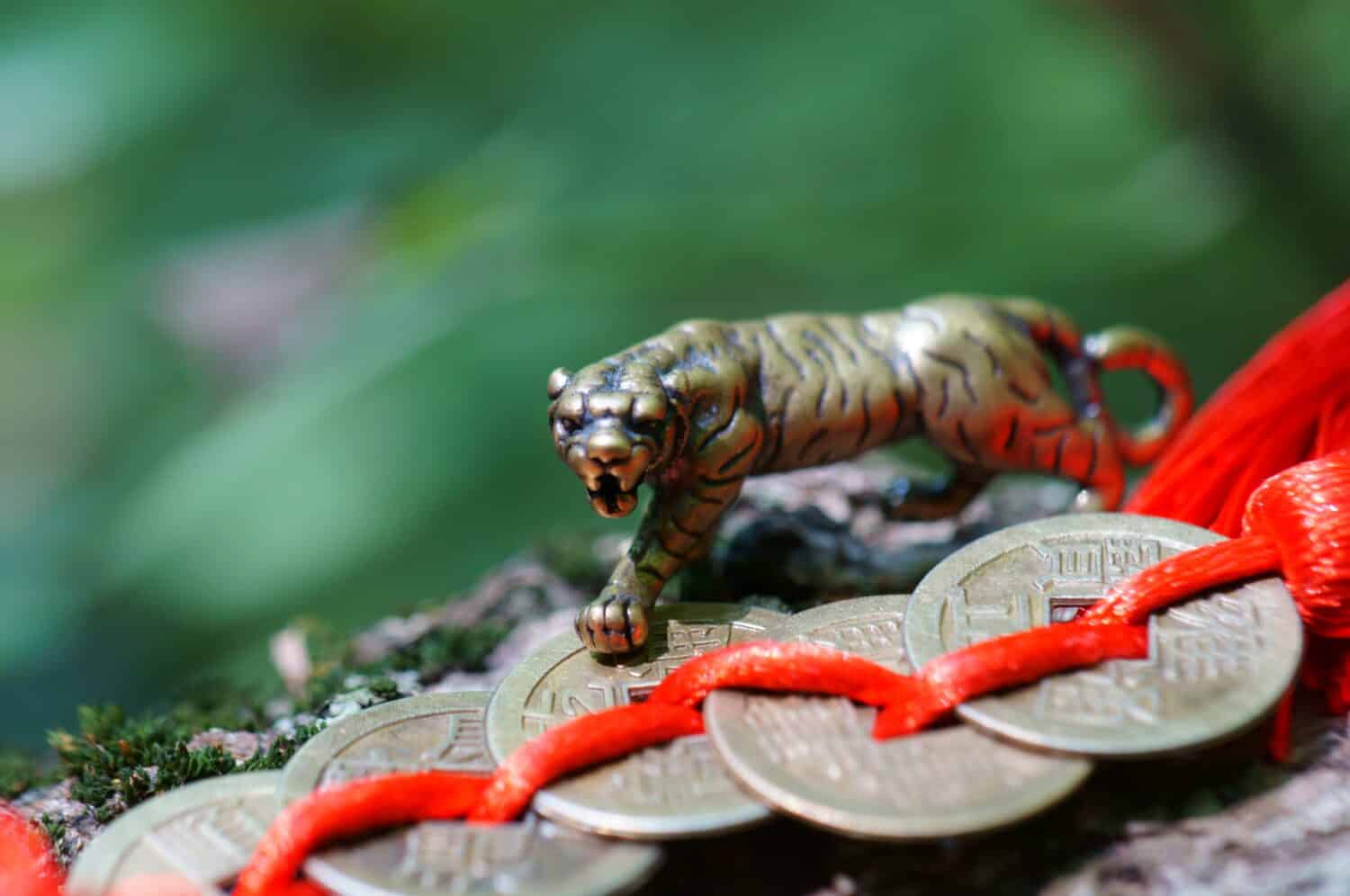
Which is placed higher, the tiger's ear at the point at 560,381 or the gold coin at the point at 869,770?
the tiger's ear at the point at 560,381

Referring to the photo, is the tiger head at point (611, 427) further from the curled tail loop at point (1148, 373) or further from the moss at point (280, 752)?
the curled tail loop at point (1148, 373)

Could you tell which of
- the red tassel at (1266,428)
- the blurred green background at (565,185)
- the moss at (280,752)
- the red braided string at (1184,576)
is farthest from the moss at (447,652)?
the blurred green background at (565,185)

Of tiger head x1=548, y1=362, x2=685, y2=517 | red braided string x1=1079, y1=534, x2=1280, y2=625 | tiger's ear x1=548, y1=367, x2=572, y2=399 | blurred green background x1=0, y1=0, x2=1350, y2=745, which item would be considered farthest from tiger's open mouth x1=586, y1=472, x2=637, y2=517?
blurred green background x1=0, y1=0, x2=1350, y2=745

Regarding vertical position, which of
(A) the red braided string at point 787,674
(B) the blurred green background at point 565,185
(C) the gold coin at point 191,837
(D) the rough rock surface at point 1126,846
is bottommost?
(D) the rough rock surface at point 1126,846

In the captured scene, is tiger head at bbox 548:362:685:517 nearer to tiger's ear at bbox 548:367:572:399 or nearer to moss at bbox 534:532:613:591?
tiger's ear at bbox 548:367:572:399

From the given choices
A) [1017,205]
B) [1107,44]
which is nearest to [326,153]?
[1017,205]

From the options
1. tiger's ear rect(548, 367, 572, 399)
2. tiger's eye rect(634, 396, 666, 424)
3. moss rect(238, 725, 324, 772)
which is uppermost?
tiger's ear rect(548, 367, 572, 399)
